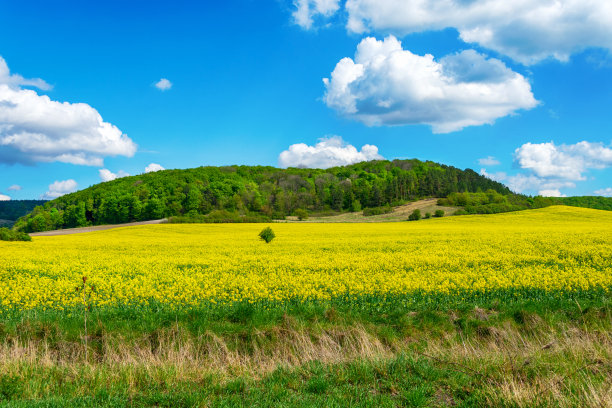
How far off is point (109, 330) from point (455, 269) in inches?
505

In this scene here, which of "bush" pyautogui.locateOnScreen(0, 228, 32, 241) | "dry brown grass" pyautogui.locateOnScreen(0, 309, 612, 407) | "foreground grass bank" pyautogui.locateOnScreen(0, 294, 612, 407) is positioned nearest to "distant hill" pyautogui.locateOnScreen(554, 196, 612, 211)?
"foreground grass bank" pyautogui.locateOnScreen(0, 294, 612, 407)

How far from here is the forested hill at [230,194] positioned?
87.9 m

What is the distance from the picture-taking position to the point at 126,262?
18.4 m

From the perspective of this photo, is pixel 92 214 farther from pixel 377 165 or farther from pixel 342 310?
pixel 377 165

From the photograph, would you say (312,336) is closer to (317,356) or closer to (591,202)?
(317,356)

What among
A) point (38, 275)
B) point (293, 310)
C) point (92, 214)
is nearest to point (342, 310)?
point (293, 310)

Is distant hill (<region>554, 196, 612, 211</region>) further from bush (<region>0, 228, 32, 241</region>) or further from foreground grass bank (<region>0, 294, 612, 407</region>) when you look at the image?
bush (<region>0, 228, 32, 241</region>)

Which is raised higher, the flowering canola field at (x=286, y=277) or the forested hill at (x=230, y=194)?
the forested hill at (x=230, y=194)

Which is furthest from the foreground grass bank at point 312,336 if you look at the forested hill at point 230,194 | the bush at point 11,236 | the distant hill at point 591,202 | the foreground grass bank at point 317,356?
the distant hill at point 591,202

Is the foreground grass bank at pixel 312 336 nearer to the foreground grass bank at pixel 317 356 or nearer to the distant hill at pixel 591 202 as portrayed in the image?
Result: the foreground grass bank at pixel 317 356

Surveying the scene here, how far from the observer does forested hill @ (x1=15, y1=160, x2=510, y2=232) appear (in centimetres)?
8788

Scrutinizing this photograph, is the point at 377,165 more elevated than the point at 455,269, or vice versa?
the point at 377,165

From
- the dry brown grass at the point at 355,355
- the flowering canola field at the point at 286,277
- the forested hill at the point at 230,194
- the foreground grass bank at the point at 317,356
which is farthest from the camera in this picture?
the forested hill at the point at 230,194

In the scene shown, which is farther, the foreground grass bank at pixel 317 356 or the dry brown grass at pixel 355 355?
the dry brown grass at pixel 355 355
